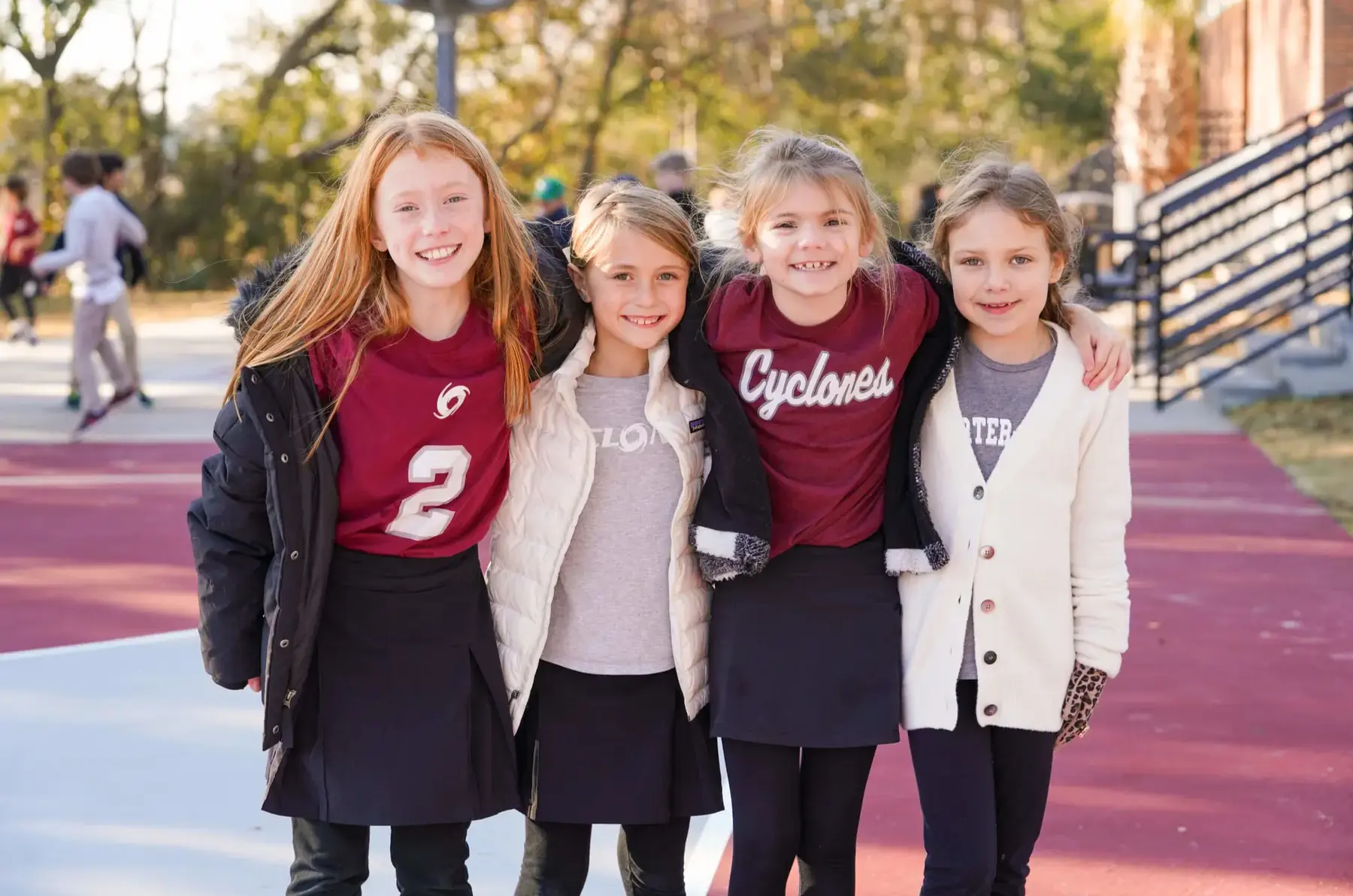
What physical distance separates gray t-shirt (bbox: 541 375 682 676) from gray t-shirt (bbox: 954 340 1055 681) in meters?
0.58

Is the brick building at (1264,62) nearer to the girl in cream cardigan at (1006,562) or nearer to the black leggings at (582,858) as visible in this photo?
the girl in cream cardigan at (1006,562)

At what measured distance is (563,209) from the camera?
11.2 meters

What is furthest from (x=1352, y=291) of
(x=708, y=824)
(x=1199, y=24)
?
(x=1199, y=24)

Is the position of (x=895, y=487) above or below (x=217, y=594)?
above

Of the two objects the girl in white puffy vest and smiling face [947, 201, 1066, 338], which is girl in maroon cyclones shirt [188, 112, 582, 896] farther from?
smiling face [947, 201, 1066, 338]

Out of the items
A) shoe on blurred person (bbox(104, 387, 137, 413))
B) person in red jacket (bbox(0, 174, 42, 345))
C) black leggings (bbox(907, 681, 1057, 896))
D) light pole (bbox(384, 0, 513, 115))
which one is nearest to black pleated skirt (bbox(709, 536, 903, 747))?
black leggings (bbox(907, 681, 1057, 896))

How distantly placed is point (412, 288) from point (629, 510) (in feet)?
1.98

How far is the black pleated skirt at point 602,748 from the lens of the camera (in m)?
3.25

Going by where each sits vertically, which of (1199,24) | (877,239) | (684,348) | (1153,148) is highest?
(1199,24)

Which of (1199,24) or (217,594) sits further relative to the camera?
(1199,24)

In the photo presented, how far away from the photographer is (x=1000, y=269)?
319cm

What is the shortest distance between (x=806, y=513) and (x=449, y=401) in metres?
0.71

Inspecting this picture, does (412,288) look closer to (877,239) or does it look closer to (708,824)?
(877,239)

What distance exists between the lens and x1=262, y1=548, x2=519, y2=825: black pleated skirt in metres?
3.11
